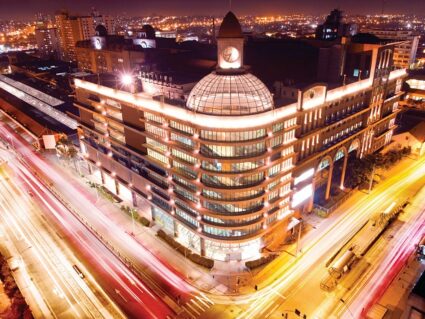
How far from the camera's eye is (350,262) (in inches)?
2571

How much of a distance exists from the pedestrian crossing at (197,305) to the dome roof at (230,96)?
111ft

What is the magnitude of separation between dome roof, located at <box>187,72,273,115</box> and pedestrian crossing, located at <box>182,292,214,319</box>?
111 ft

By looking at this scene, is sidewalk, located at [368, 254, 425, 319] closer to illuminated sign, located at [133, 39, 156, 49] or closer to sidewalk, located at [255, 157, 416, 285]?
sidewalk, located at [255, 157, 416, 285]

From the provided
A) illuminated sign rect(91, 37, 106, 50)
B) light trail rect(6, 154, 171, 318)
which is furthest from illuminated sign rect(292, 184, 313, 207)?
illuminated sign rect(91, 37, 106, 50)

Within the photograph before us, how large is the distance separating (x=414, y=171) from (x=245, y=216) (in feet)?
227

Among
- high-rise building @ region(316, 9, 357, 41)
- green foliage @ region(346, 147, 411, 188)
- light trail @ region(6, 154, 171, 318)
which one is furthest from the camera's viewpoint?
high-rise building @ region(316, 9, 357, 41)

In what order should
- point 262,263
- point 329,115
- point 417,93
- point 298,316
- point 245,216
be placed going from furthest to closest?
point 417,93, point 329,115, point 262,263, point 245,216, point 298,316

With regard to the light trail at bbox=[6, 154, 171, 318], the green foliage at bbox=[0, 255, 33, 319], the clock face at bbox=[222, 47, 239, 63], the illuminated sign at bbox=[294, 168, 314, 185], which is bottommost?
the light trail at bbox=[6, 154, 171, 318]

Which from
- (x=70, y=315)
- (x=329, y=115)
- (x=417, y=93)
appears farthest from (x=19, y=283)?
(x=417, y=93)

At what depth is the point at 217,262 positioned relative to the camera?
68.0 metres

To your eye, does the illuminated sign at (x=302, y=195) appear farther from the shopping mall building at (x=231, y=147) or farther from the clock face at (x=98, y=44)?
the clock face at (x=98, y=44)

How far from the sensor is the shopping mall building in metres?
60.3

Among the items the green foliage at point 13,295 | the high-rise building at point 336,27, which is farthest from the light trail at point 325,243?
the high-rise building at point 336,27

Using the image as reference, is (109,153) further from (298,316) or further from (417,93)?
(417,93)
